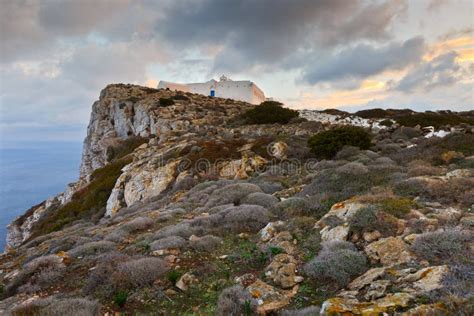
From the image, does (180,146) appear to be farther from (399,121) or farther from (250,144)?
(399,121)

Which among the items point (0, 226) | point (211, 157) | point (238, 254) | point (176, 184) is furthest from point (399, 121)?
point (0, 226)

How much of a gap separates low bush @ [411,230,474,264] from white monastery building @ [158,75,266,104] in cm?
4710

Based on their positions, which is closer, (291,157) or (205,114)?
(291,157)

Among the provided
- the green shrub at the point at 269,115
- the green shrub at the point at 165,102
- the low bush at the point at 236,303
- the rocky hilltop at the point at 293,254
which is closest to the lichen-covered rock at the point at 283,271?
the rocky hilltop at the point at 293,254

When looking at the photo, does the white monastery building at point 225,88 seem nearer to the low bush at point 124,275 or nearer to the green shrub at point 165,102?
the green shrub at point 165,102

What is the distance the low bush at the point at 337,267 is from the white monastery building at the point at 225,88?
154 ft

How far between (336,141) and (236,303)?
13179 mm

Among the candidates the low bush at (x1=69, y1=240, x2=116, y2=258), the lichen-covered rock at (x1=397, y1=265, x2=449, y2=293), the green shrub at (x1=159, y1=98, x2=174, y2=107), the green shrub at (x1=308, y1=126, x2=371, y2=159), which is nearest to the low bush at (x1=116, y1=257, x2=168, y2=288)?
the low bush at (x1=69, y1=240, x2=116, y2=258)

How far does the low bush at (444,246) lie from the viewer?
439 centimetres

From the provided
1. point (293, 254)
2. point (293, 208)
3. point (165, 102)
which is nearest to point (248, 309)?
point (293, 254)

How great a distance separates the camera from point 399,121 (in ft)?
94.5

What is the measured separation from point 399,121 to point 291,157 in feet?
57.4

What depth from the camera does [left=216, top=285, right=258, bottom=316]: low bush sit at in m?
4.32

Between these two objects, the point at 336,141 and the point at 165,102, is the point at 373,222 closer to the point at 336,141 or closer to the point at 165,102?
the point at 336,141
